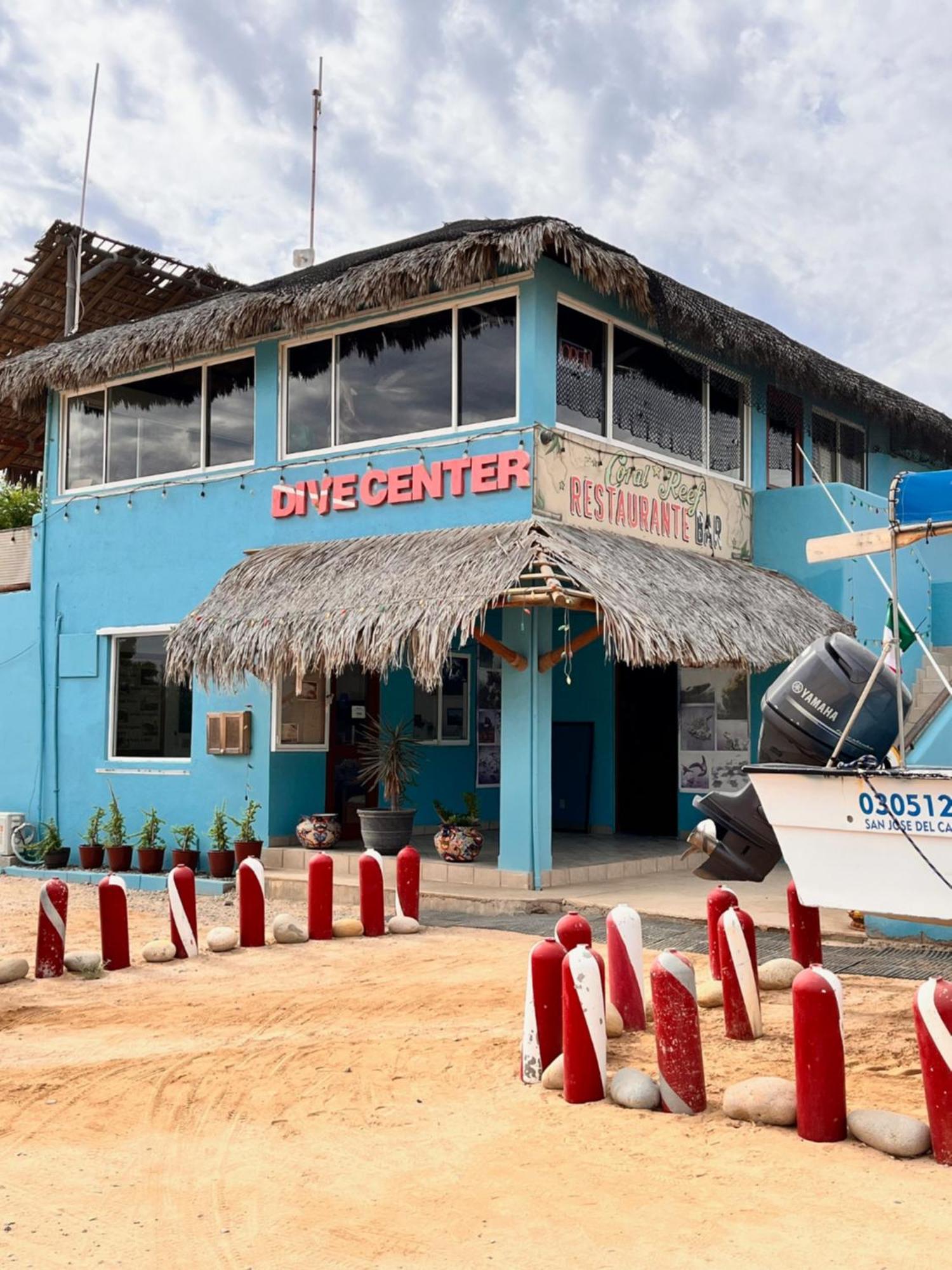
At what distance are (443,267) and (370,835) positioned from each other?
531cm

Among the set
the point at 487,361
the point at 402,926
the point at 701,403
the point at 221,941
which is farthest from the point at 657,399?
the point at 221,941

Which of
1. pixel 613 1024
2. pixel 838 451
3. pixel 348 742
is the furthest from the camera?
pixel 838 451

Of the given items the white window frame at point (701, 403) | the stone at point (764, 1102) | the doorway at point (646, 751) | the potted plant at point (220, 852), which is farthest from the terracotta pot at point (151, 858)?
the stone at point (764, 1102)

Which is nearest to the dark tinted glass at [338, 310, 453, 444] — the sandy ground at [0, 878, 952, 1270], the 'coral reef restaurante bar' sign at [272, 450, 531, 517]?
the 'coral reef restaurante bar' sign at [272, 450, 531, 517]

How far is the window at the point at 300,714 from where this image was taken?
43.1 feet

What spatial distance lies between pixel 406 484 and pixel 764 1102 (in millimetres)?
8096

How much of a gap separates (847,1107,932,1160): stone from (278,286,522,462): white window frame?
25.3 feet

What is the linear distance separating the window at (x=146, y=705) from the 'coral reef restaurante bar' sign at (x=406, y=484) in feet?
7.87

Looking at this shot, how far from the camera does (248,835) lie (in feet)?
42.0

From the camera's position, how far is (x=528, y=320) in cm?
1145

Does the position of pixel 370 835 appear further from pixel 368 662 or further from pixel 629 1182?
pixel 629 1182

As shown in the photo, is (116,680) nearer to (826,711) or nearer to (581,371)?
(581,371)

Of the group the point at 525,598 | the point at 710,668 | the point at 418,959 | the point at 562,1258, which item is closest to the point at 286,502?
the point at 525,598

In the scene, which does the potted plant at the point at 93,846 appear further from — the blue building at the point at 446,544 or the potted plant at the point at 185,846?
the potted plant at the point at 185,846
